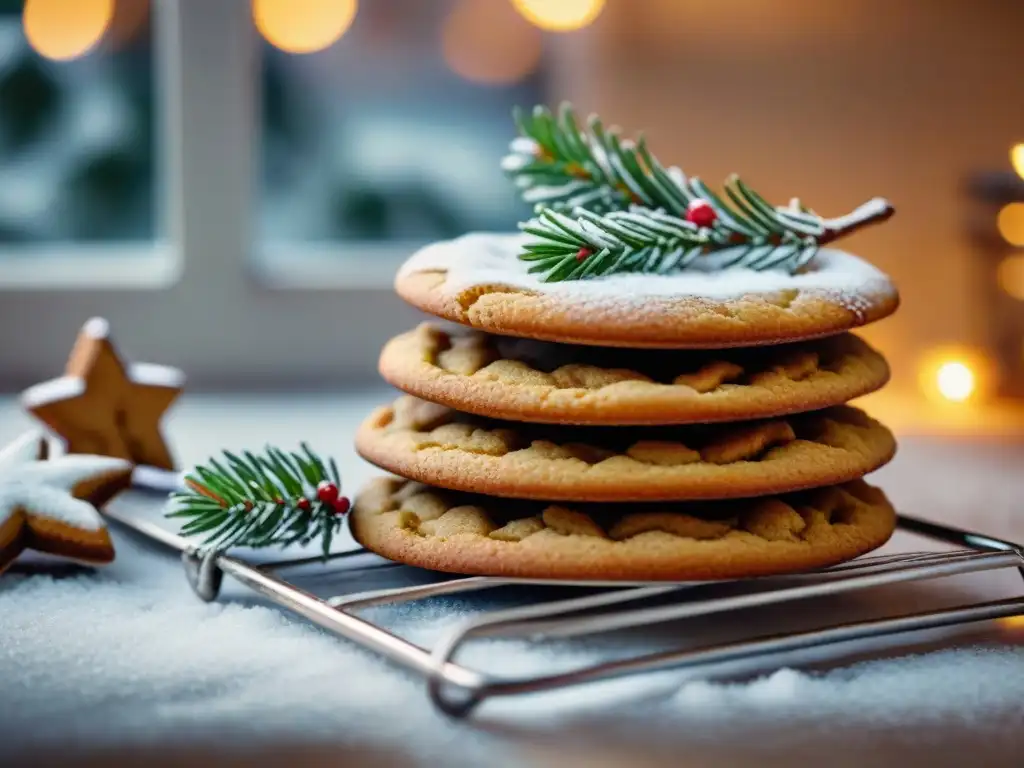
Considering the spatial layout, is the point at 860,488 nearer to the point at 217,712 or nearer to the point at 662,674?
the point at 662,674

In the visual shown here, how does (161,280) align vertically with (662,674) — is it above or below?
above

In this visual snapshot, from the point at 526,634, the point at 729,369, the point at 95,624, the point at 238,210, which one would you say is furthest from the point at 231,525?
the point at 238,210

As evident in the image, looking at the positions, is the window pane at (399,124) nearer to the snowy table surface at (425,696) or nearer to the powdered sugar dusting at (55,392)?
the powdered sugar dusting at (55,392)

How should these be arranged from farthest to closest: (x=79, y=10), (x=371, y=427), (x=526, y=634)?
(x=79, y=10)
(x=371, y=427)
(x=526, y=634)

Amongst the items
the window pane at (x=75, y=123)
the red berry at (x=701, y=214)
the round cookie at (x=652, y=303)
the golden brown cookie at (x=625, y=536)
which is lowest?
the golden brown cookie at (x=625, y=536)

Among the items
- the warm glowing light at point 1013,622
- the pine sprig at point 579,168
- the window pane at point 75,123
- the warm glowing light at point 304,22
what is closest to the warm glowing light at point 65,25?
the window pane at point 75,123

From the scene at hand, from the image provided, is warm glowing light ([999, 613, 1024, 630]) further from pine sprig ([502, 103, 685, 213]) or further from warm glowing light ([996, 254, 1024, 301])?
warm glowing light ([996, 254, 1024, 301])
